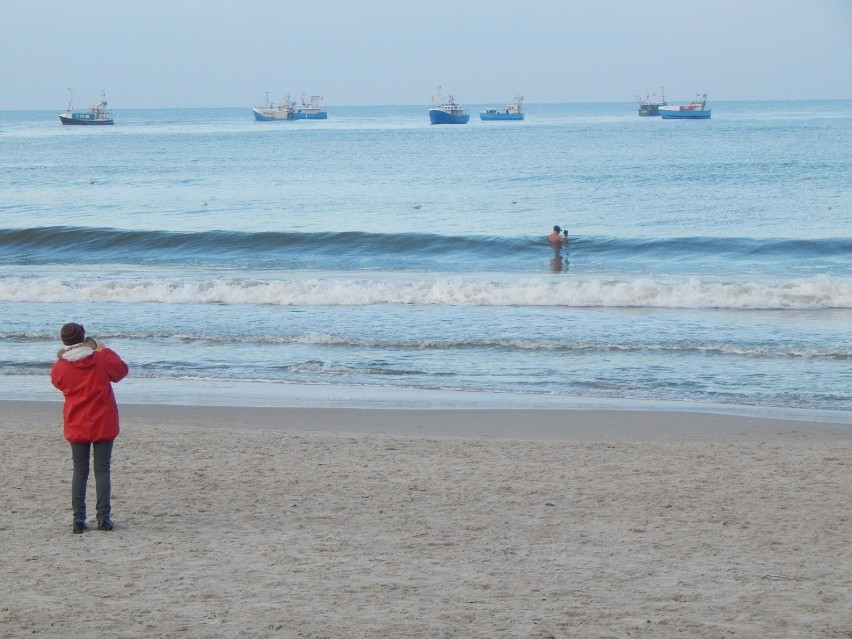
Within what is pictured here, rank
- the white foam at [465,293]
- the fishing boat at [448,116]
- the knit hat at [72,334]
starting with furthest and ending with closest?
the fishing boat at [448,116] < the white foam at [465,293] < the knit hat at [72,334]

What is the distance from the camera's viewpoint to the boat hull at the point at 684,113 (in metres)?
130

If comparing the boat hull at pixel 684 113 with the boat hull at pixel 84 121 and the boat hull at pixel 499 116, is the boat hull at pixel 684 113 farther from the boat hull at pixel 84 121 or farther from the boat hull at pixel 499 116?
the boat hull at pixel 84 121

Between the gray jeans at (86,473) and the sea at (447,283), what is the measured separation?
4.62 m

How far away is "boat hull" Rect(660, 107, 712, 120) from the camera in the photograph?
426 feet

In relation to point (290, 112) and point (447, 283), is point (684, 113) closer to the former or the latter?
point (290, 112)

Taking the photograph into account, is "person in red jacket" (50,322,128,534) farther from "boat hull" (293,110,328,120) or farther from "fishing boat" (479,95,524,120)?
"boat hull" (293,110,328,120)

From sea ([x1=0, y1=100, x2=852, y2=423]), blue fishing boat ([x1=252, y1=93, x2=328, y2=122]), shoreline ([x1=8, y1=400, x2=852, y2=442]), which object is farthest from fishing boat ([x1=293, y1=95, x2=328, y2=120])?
shoreline ([x1=8, y1=400, x2=852, y2=442])

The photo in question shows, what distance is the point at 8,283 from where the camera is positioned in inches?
868

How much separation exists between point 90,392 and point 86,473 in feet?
2.02

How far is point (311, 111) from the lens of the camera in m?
162

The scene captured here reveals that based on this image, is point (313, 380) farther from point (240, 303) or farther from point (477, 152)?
point (477, 152)

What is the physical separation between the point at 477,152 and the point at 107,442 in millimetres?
67693

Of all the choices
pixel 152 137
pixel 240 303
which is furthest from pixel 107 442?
pixel 152 137

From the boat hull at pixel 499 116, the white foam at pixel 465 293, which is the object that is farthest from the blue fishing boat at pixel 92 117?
the white foam at pixel 465 293
